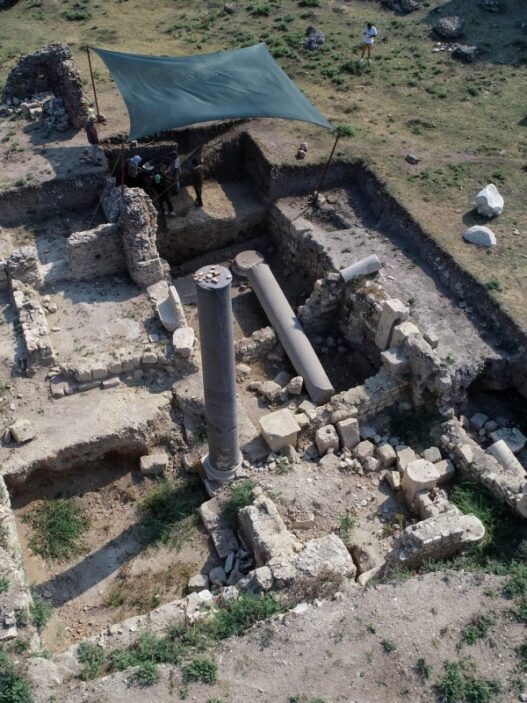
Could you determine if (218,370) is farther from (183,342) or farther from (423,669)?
(423,669)

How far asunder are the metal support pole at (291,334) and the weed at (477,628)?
5.48 meters

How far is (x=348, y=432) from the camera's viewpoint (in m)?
12.0

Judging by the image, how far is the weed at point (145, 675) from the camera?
789cm

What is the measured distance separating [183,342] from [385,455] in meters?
4.48

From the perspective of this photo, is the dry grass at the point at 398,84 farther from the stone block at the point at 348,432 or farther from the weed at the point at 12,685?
the weed at the point at 12,685

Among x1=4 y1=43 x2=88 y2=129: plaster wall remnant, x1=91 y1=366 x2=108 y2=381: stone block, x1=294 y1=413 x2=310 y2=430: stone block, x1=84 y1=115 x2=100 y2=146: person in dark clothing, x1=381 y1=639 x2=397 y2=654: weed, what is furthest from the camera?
x1=4 y1=43 x2=88 y2=129: plaster wall remnant

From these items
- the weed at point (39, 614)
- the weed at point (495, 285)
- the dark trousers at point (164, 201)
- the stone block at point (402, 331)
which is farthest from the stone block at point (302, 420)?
the dark trousers at point (164, 201)

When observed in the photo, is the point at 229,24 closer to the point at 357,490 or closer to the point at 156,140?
the point at 156,140

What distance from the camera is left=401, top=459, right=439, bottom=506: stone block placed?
10.9 metres

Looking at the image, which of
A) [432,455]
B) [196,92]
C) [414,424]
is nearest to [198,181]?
[196,92]

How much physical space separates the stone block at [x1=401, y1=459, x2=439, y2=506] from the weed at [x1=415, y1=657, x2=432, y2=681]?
331 cm

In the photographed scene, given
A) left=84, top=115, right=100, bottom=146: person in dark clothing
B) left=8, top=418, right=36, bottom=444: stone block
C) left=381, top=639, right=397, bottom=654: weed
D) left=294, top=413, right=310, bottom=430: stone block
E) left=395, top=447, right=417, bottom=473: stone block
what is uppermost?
left=84, top=115, right=100, bottom=146: person in dark clothing

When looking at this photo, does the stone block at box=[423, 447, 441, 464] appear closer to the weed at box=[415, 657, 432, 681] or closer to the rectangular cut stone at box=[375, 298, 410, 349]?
the rectangular cut stone at box=[375, 298, 410, 349]

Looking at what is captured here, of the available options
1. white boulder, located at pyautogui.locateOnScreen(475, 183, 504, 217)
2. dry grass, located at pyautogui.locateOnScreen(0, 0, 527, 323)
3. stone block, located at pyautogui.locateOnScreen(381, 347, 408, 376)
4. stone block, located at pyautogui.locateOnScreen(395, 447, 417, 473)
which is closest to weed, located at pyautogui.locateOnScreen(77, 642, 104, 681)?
stone block, located at pyautogui.locateOnScreen(395, 447, 417, 473)
